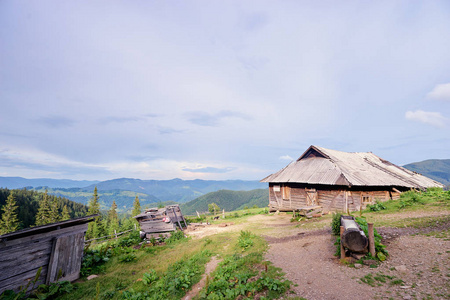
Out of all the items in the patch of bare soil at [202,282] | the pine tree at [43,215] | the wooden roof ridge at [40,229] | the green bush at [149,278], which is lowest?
the pine tree at [43,215]

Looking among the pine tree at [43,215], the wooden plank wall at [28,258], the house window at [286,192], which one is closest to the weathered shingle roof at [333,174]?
the house window at [286,192]

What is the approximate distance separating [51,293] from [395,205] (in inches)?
1015

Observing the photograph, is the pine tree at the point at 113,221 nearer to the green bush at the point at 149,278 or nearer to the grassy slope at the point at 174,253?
the grassy slope at the point at 174,253

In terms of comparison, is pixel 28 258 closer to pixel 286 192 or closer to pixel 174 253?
pixel 174 253

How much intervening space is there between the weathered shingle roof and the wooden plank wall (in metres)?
23.0

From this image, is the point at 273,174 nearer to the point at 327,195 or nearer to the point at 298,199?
the point at 298,199

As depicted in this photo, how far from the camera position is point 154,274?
1020 cm

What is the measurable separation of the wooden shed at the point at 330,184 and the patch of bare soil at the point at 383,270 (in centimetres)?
1023

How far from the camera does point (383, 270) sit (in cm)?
718

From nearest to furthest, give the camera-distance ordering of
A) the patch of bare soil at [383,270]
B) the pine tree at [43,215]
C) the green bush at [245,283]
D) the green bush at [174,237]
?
the patch of bare soil at [383,270] → the green bush at [245,283] → the green bush at [174,237] → the pine tree at [43,215]

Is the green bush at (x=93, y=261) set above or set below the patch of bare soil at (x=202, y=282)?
below

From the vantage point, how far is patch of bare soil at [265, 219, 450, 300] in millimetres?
5961

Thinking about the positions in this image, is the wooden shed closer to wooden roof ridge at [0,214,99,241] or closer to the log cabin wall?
the log cabin wall

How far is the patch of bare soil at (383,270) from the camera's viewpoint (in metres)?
5.96
